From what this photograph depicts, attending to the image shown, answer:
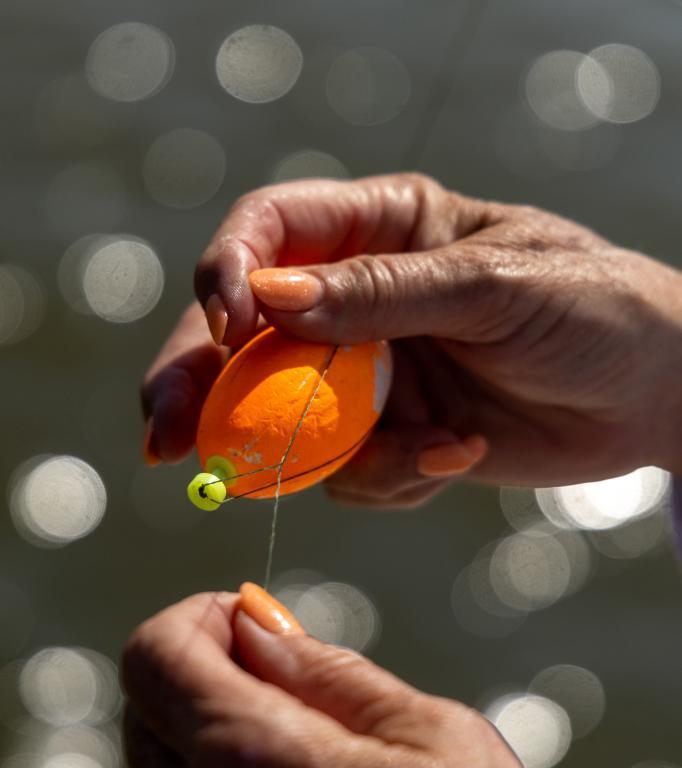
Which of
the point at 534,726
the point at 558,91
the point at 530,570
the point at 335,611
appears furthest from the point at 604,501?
the point at 558,91

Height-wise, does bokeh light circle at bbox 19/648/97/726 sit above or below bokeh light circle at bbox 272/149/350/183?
below

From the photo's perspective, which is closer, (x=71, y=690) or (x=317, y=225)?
(x=317, y=225)

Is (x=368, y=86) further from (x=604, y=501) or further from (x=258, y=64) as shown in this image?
(x=604, y=501)

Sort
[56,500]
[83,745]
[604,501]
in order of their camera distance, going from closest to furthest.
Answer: [83,745] → [56,500] → [604,501]

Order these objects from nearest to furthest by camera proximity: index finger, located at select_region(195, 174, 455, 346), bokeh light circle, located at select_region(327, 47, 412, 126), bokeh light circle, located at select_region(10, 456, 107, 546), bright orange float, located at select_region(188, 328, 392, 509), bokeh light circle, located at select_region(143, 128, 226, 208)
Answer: bright orange float, located at select_region(188, 328, 392, 509) → index finger, located at select_region(195, 174, 455, 346) → bokeh light circle, located at select_region(10, 456, 107, 546) → bokeh light circle, located at select_region(143, 128, 226, 208) → bokeh light circle, located at select_region(327, 47, 412, 126)

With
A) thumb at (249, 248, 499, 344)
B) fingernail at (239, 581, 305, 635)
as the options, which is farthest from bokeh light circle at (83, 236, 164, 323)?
fingernail at (239, 581, 305, 635)

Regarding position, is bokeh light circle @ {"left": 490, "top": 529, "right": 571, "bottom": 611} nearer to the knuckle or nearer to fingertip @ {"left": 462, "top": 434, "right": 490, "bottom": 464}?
fingertip @ {"left": 462, "top": 434, "right": 490, "bottom": 464}

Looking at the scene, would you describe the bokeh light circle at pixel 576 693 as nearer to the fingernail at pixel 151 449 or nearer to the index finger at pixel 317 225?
the index finger at pixel 317 225

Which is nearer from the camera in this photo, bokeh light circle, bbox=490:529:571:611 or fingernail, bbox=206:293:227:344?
fingernail, bbox=206:293:227:344
